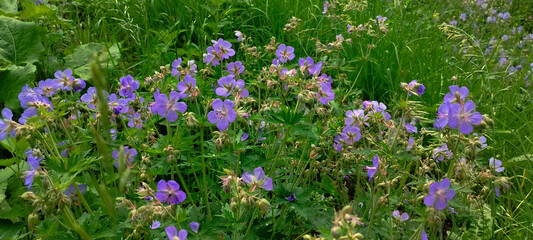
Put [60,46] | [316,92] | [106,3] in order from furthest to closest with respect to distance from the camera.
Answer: [106,3], [60,46], [316,92]

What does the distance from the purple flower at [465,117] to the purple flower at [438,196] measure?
17cm

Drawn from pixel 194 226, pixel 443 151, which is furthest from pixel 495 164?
pixel 194 226

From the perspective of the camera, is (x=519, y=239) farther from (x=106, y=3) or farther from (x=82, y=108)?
(x=106, y=3)

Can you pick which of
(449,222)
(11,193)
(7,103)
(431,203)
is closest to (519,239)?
(449,222)

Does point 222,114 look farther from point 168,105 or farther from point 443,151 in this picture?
point 443,151

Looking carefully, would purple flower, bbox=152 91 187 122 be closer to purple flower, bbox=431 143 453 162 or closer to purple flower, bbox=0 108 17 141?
purple flower, bbox=0 108 17 141

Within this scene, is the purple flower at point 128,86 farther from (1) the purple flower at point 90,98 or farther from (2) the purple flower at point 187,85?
(2) the purple flower at point 187,85

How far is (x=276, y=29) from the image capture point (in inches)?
144

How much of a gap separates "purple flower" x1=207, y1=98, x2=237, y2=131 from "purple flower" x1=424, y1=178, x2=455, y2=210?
2.10 feet

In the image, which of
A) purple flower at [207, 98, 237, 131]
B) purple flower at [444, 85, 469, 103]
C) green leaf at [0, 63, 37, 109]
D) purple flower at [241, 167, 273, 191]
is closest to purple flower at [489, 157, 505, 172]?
purple flower at [444, 85, 469, 103]

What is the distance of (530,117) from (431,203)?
241cm

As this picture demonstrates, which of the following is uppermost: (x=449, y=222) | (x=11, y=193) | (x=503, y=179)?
(x=503, y=179)

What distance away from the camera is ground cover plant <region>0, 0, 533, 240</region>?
4.34 ft

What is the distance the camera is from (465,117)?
1274 mm
